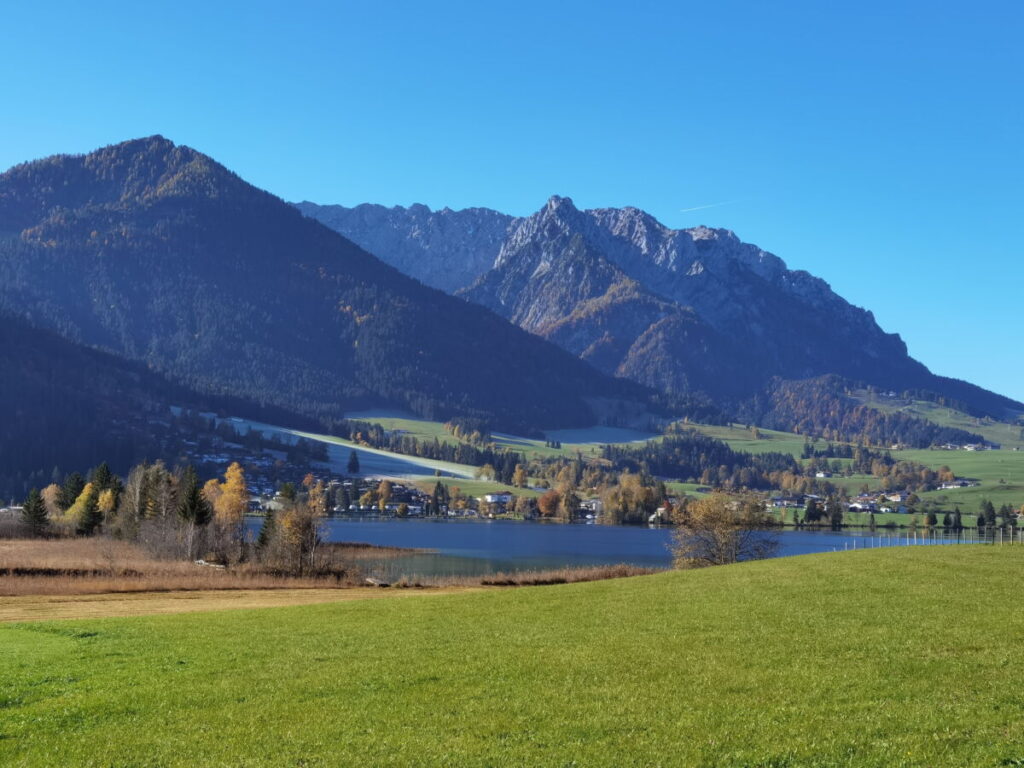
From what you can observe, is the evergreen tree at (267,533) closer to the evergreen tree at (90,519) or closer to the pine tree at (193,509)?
the pine tree at (193,509)

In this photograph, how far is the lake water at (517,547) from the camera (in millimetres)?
110213

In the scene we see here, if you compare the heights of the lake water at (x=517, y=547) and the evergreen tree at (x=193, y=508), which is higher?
the evergreen tree at (x=193, y=508)

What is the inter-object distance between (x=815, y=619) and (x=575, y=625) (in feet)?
27.5

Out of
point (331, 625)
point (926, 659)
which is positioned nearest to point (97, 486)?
point (331, 625)

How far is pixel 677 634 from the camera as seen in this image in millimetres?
30453

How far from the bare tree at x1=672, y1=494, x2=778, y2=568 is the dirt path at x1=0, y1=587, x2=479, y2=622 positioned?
30494 mm

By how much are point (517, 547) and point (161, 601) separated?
9416 centimetres

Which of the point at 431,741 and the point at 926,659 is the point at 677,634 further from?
the point at 431,741

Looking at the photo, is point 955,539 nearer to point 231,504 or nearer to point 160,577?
point 231,504

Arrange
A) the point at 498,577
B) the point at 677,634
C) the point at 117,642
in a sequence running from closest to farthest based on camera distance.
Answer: the point at 677,634 < the point at 117,642 < the point at 498,577

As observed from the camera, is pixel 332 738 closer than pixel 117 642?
Yes

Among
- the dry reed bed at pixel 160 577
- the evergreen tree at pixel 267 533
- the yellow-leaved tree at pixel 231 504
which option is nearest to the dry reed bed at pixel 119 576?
the dry reed bed at pixel 160 577

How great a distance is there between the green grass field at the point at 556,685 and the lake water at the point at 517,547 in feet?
174

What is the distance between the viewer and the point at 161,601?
189 ft
